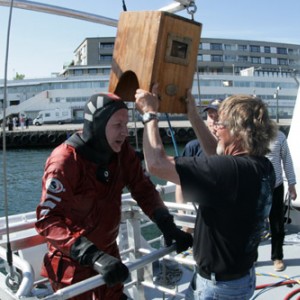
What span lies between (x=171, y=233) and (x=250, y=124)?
2.64ft

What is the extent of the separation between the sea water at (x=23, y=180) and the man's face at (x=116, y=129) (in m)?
6.16

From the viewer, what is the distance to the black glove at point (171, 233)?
2305mm

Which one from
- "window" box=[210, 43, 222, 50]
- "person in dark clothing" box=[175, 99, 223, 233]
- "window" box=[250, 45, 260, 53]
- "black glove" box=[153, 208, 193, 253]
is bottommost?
"black glove" box=[153, 208, 193, 253]

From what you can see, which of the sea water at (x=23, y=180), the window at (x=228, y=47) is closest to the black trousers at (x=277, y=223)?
the sea water at (x=23, y=180)

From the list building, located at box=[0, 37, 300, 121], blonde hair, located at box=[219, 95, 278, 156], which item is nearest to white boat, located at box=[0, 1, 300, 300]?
blonde hair, located at box=[219, 95, 278, 156]

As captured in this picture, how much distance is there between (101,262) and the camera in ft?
5.86

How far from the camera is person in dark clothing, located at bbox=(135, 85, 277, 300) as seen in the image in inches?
73.9

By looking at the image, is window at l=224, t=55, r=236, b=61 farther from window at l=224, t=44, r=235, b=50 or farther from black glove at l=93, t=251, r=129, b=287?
black glove at l=93, t=251, r=129, b=287

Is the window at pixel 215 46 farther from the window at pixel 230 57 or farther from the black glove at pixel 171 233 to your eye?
the black glove at pixel 171 233


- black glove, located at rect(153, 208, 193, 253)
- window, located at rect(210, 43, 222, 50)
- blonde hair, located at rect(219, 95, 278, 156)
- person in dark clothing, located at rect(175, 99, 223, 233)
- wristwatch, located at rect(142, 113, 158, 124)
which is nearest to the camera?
blonde hair, located at rect(219, 95, 278, 156)

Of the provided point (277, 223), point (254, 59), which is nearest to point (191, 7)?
point (277, 223)

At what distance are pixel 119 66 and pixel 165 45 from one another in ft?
1.15

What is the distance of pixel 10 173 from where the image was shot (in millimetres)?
24984

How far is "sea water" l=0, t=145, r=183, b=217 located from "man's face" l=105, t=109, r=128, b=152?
6.16 m
